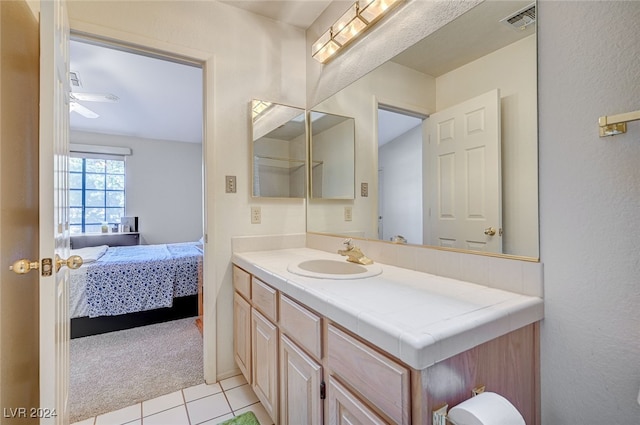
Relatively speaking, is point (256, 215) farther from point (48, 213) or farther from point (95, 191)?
point (95, 191)

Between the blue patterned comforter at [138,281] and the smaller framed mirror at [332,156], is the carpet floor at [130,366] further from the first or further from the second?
the smaller framed mirror at [332,156]

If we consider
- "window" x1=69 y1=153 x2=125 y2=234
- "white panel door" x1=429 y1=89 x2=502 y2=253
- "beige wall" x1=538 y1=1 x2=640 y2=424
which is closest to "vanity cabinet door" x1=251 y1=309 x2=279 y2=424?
"white panel door" x1=429 y1=89 x2=502 y2=253

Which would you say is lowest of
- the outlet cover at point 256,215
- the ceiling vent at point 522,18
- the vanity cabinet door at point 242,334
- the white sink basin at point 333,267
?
the vanity cabinet door at point 242,334

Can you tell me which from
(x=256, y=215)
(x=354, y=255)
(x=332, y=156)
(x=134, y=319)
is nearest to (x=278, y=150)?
(x=332, y=156)

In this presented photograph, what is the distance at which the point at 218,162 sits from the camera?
188cm

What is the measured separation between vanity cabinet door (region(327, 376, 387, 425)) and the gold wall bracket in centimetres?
98

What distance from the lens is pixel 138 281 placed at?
9.14 feet

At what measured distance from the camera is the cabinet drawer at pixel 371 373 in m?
0.69

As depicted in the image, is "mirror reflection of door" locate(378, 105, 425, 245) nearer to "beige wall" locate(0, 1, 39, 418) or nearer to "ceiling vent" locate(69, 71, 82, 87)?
"beige wall" locate(0, 1, 39, 418)

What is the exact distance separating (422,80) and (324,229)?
3.64 feet

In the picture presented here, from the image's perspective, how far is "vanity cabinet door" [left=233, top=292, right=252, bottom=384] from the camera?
1.64 meters

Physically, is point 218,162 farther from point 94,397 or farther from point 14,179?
point 94,397

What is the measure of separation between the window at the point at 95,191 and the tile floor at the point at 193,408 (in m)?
4.26

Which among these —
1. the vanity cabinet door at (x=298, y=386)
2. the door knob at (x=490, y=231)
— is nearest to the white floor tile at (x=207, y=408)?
the vanity cabinet door at (x=298, y=386)
